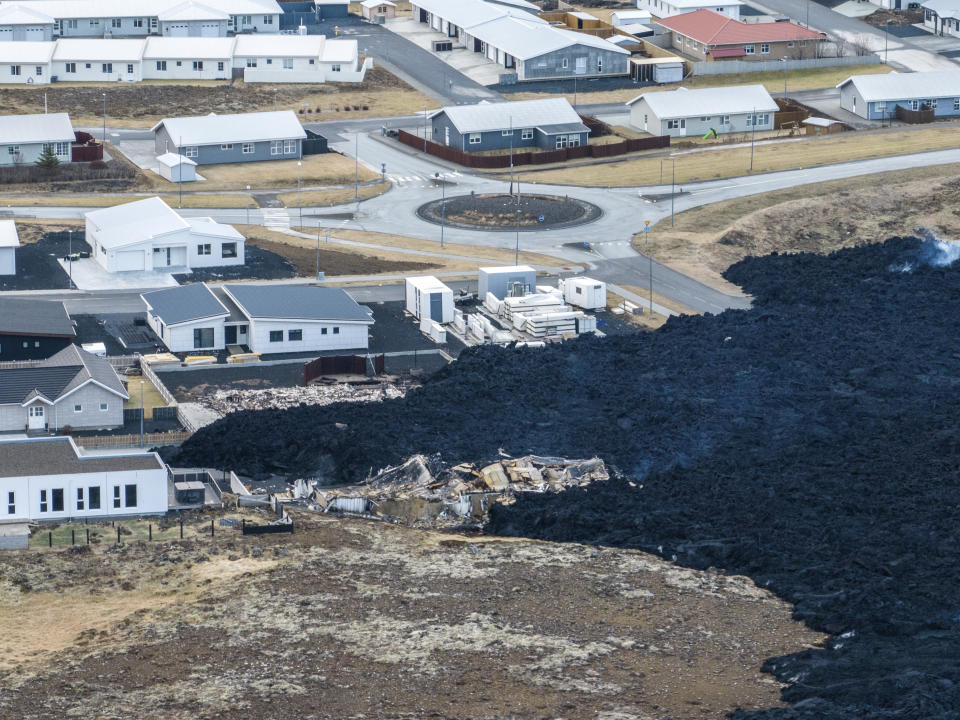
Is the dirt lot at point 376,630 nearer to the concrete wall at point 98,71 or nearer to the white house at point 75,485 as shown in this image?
the white house at point 75,485

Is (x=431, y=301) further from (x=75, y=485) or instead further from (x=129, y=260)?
(x=75, y=485)

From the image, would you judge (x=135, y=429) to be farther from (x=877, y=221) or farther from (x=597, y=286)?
(x=877, y=221)

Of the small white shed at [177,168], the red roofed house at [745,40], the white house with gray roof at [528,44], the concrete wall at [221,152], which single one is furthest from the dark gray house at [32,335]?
the red roofed house at [745,40]

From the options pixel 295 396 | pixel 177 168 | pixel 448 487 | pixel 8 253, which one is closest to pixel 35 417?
pixel 295 396

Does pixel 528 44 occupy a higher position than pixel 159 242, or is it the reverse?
pixel 528 44

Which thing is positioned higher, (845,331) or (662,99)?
(662,99)

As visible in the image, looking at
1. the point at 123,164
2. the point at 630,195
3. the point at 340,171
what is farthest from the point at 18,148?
the point at 630,195

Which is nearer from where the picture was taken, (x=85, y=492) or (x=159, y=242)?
(x=85, y=492)
